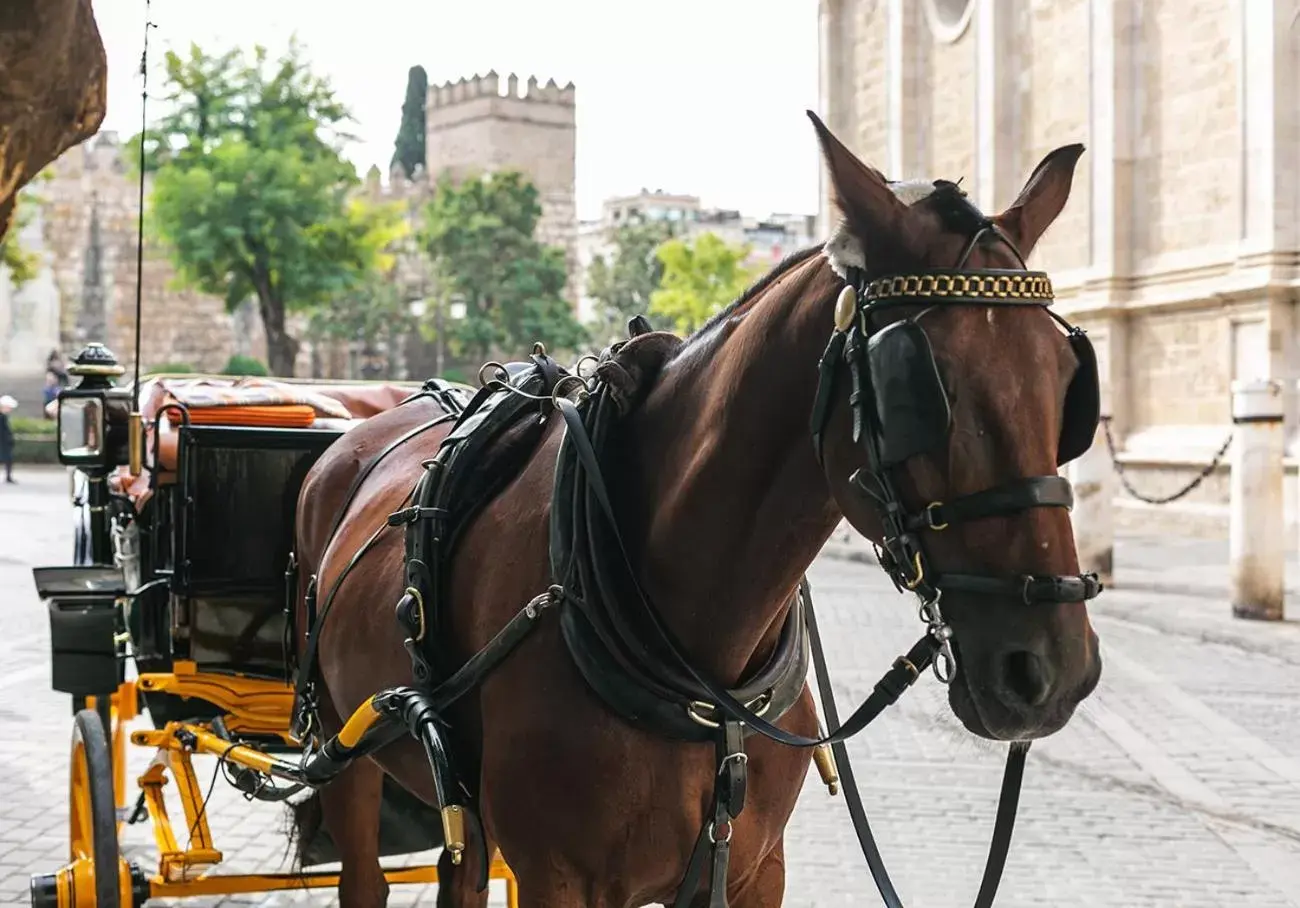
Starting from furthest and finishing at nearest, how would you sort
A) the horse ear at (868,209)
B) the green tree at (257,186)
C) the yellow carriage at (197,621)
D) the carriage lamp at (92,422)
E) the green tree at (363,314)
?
the green tree at (363,314), the green tree at (257,186), the carriage lamp at (92,422), the yellow carriage at (197,621), the horse ear at (868,209)

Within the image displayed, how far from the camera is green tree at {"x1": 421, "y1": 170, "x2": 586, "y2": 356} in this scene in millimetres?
51375

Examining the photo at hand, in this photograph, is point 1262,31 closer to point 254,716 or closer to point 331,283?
point 254,716

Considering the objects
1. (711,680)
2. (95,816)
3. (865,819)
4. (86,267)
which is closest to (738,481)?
(711,680)

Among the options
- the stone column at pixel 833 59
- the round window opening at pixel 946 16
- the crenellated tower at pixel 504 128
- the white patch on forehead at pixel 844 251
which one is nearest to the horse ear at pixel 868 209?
the white patch on forehead at pixel 844 251

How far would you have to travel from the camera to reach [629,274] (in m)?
60.9

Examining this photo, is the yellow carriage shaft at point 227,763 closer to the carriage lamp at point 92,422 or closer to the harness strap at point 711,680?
the harness strap at point 711,680

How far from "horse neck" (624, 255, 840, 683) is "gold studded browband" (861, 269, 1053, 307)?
185 mm

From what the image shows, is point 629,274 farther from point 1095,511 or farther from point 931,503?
point 931,503

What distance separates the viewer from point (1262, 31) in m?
15.4

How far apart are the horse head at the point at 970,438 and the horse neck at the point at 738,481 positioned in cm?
18

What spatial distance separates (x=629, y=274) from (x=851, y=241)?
5949cm

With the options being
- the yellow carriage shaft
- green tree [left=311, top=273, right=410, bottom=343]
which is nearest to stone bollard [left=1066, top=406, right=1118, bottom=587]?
the yellow carriage shaft

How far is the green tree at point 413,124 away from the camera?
241ft

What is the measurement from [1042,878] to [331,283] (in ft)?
Result: 102
